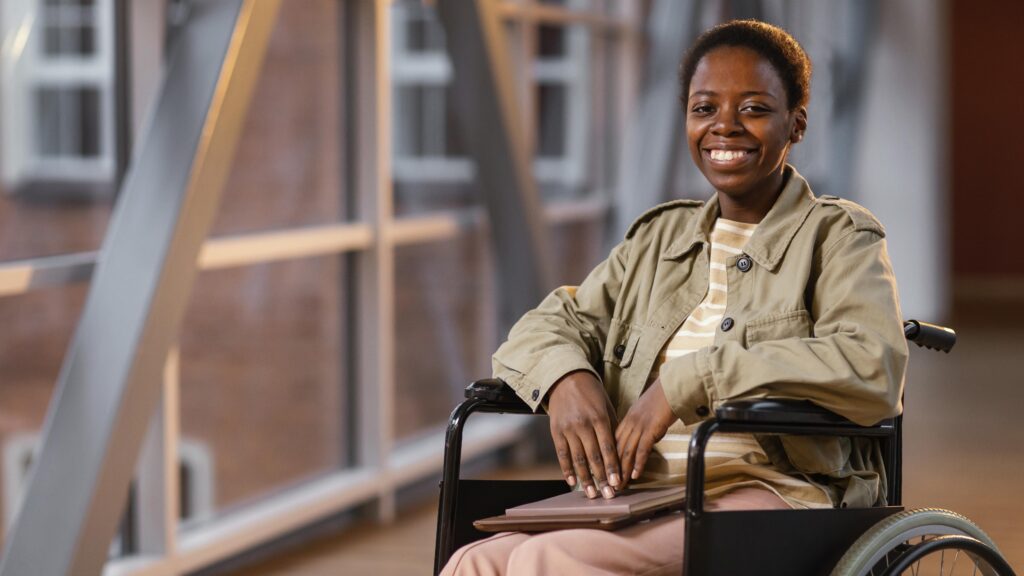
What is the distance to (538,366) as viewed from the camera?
1961 millimetres

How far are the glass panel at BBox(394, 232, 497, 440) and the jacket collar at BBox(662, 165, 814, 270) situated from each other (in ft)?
7.99

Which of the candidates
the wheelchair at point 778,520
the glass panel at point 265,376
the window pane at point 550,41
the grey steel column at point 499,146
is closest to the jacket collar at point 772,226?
the wheelchair at point 778,520

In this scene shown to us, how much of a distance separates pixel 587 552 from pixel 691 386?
0.80ft

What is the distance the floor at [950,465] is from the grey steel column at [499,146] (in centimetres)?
86

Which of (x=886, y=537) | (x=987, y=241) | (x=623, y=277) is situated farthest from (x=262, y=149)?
(x=987, y=241)

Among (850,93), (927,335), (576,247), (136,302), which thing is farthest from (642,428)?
(850,93)

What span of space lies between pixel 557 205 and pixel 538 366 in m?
3.62

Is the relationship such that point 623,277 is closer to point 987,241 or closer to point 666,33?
point 666,33

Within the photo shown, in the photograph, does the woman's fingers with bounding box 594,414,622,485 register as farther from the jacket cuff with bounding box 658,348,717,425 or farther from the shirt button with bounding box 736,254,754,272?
the shirt button with bounding box 736,254,754,272

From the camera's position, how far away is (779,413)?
1699mm

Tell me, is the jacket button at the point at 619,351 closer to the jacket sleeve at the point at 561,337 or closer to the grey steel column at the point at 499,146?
the jacket sleeve at the point at 561,337

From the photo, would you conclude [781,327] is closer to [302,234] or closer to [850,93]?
[302,234]

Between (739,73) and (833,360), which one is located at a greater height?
(739,73)

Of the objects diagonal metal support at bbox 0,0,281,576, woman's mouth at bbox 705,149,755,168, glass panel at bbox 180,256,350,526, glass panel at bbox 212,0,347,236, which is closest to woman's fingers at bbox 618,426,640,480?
woman's mouth at bbox 705,149,755,168
